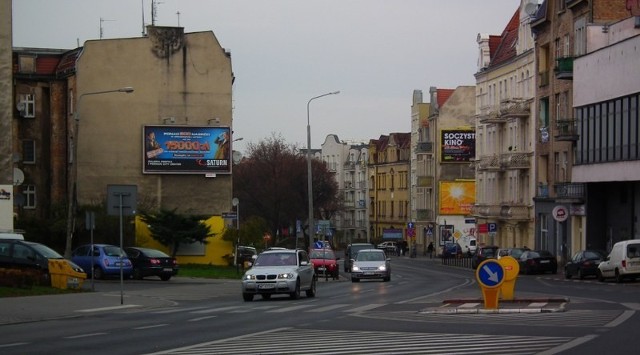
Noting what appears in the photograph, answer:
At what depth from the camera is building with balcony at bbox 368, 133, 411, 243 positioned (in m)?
130

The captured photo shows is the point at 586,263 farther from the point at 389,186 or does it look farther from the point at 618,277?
the point at 389,186

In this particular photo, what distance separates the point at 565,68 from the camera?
67.4m

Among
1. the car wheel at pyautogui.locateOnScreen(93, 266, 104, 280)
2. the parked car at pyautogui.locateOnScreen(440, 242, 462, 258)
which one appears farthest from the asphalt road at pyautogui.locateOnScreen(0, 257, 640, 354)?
the parked car at pyautogui.locateOnScreen(440, 242, 462, 258)

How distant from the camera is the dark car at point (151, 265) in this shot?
50.0 metres

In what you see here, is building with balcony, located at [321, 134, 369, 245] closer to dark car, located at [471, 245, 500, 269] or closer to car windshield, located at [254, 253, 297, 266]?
dark car, located at [471, 245, 500, 269]

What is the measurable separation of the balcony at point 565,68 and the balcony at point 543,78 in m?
7.08

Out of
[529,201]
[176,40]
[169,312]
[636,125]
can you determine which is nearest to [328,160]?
[529,201]

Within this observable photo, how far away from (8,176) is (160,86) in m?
18.6

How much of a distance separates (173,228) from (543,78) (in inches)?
1044

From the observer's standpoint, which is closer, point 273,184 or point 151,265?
point 151,265

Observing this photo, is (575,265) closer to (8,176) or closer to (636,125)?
(636,125)

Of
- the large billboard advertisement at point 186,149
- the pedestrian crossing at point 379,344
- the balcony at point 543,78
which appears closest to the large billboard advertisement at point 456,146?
the balcony at point 543,78

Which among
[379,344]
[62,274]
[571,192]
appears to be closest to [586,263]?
[571,192]

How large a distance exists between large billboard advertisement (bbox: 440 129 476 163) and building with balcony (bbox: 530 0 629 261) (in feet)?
105
